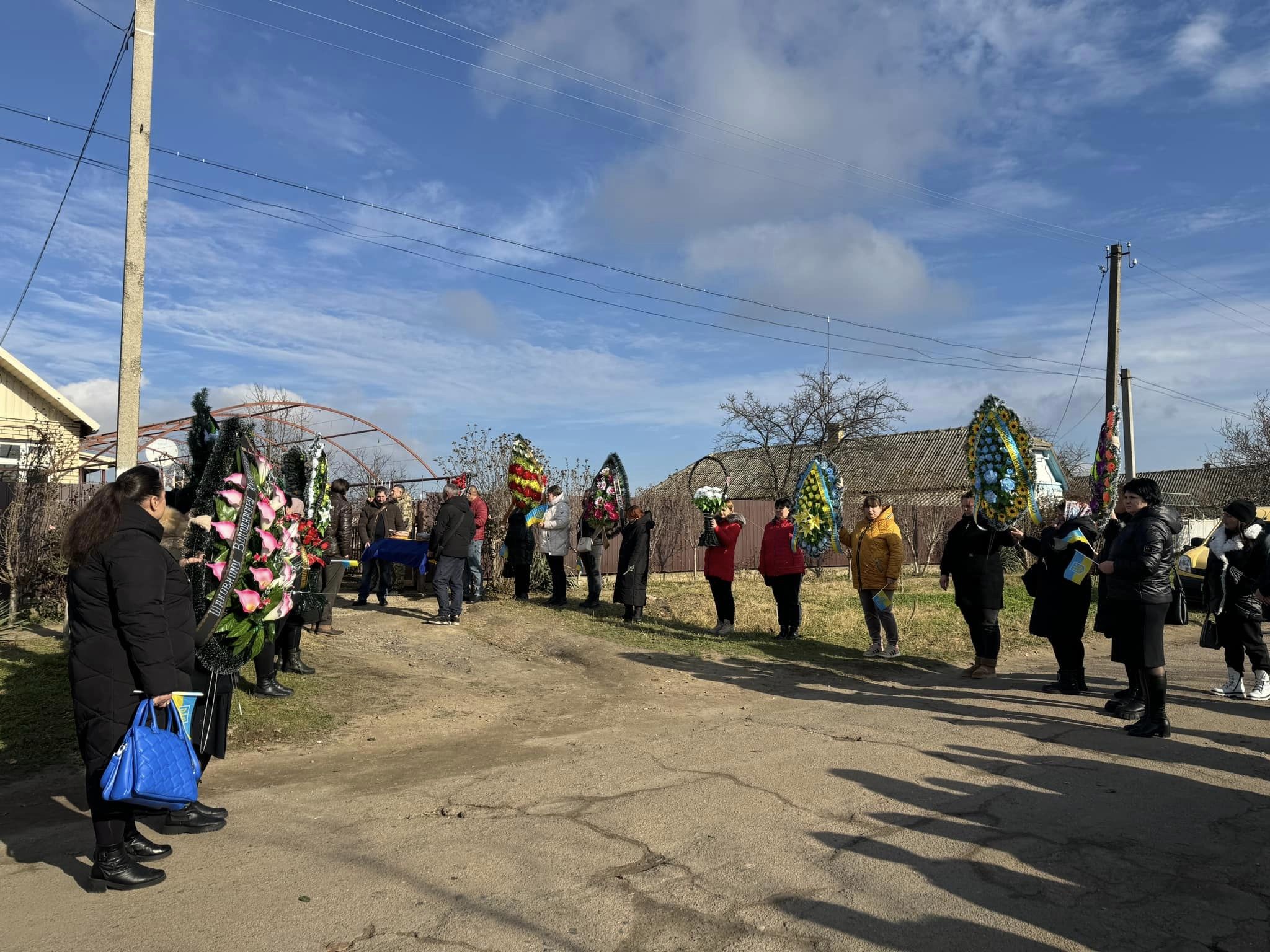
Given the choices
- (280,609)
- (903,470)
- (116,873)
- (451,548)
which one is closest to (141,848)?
(116,873)

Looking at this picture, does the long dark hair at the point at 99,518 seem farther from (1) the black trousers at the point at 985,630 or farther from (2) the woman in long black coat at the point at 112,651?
(1) the black trousers at the point at 985,630

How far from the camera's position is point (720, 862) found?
4.28m

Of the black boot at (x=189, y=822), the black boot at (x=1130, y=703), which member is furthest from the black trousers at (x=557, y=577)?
the black boot at (x=189, y=822)

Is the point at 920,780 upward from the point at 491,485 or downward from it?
downward

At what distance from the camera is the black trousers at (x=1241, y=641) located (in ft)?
27.5

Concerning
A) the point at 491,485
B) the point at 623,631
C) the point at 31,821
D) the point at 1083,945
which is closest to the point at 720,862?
the point at 1083,945

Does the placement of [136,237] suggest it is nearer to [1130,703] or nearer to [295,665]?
[295,665]

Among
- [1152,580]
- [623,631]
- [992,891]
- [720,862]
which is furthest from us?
[623,631]

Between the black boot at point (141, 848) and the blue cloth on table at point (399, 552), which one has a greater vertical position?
the blue cloth on table at point (399, 552)

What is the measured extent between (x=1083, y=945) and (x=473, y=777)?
3.69 m

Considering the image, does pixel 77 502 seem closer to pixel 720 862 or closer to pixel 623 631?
pixel 623 631

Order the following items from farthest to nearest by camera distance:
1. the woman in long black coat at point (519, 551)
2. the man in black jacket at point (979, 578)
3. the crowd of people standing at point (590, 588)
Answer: the woman in long black coat at point (519, 551) → the man in black jacket at point (979, 578) → the crowd of people standing at point (590, 588)

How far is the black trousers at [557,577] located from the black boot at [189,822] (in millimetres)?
9279

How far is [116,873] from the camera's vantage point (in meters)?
3.98
